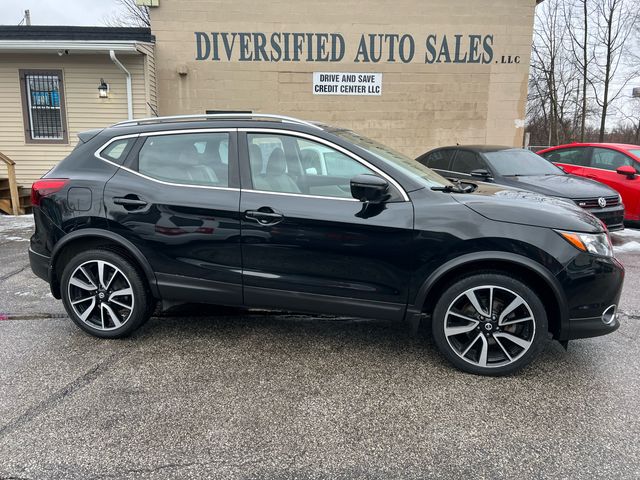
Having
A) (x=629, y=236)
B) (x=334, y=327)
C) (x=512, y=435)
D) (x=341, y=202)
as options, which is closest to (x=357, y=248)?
(x=341, y=202)

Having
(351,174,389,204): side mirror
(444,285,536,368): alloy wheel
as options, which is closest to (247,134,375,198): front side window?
(351,174,389,204): side mirror

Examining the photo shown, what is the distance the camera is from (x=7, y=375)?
3250 mm

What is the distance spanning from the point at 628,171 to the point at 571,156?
1519 millimetres

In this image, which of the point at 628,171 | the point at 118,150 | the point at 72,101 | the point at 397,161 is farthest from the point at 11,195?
the point at 628,171

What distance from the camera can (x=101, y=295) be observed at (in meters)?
3.75

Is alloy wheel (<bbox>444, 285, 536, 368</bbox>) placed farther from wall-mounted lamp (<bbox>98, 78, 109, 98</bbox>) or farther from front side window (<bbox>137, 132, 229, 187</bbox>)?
wall-mounted lamp (<bbox>98, 78, 109, 98</bbox>)

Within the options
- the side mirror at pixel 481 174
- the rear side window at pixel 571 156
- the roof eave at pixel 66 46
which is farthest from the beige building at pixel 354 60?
the side mirror at pixel 481 174

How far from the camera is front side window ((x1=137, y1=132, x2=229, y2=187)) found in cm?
356

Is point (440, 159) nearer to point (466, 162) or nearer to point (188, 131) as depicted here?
point (466, 162)

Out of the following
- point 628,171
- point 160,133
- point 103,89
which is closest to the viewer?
point 160,133

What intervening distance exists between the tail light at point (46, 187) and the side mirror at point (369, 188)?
230 centimetres

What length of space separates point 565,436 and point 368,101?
35.6 ft

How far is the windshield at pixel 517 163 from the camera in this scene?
7477 mm

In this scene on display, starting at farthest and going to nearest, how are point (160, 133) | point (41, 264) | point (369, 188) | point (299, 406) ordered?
point (41, 264) < point (160, 133) < point (369, 188) < point (299, 406)
